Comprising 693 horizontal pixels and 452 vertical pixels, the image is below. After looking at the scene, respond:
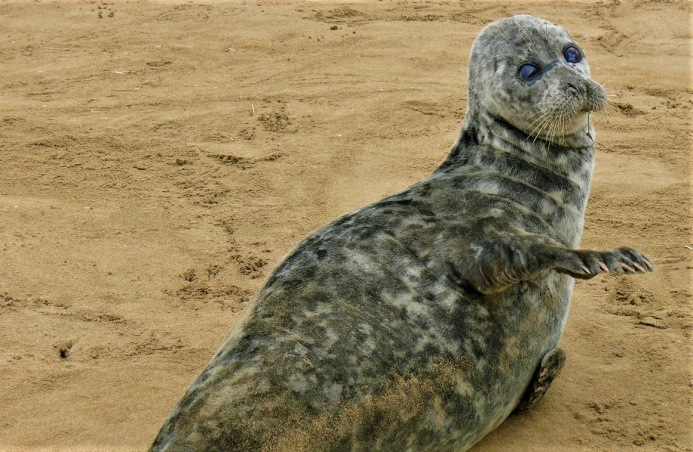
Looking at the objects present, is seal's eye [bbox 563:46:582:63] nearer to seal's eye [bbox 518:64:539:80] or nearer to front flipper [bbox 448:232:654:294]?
seal's eye [bbox 518:64:539:80]

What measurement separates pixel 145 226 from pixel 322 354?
130 inches

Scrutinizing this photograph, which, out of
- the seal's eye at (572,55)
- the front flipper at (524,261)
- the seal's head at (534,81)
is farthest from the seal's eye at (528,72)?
the front flipper at (524,261)

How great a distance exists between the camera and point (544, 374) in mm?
4188

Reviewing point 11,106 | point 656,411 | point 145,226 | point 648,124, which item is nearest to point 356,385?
point 656,411

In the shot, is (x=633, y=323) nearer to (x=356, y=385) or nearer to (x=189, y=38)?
(x=356, y=385)

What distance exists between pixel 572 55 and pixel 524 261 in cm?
159

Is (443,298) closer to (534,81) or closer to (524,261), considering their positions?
(524,261)

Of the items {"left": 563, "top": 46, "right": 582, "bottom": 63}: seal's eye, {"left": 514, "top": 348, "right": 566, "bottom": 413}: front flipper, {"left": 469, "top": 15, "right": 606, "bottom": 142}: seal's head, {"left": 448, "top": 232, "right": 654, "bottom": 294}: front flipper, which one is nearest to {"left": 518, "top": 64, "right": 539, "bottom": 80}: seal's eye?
{"left": 469, "top": 15, "right": 606, "bottom": 142}: seal's head

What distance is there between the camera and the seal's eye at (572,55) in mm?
4699

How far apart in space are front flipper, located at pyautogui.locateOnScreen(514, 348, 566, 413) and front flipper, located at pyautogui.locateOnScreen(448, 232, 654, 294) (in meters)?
0.57

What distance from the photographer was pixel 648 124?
25.4ft

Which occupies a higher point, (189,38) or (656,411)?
(189,38)

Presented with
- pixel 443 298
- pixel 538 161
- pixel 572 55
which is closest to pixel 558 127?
pixel 538 161

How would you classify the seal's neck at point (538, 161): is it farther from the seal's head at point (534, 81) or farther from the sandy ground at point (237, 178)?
the sandy ground at point (237, 178)
